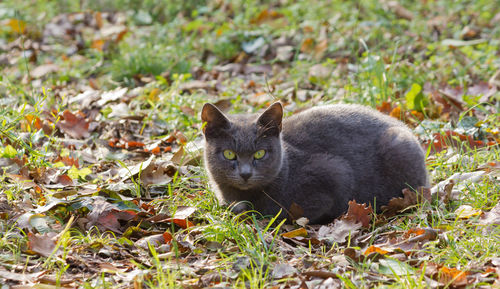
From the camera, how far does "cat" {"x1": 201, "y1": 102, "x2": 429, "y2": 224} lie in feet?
12.8

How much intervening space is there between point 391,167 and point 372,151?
6.8 inches

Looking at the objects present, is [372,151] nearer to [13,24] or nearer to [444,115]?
[444,115]

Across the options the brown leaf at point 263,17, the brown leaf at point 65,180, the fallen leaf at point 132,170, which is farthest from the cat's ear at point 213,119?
the brown leaf at point 263,17

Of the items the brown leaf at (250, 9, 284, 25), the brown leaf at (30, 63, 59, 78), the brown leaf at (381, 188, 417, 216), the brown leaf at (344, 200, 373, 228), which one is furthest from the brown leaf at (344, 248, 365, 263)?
the brown leaf at (250, 9, 284, 25)

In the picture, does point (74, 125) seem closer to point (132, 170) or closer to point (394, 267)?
point (132, 170)

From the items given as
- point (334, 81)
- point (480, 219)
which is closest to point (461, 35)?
point (334, 81)

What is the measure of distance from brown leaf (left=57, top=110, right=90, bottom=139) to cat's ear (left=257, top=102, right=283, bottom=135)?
1.94 metres

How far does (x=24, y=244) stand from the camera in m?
3.11

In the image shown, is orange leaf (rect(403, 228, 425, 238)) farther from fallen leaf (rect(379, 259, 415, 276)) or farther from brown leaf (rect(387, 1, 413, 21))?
brown leaf (rect(387, 1, 413, 21))

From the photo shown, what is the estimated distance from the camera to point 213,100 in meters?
5.63

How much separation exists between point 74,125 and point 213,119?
5.81 feet

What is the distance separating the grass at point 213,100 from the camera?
3.03 meters

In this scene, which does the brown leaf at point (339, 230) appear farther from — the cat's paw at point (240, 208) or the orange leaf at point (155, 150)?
the orange leaf at point (155, 150)

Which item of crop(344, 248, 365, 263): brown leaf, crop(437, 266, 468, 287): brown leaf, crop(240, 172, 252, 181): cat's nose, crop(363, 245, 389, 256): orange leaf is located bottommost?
crop(344, 248, 365, 263): brown leaf
